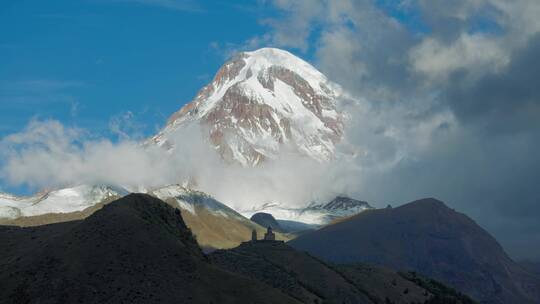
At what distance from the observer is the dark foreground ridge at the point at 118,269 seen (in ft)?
517

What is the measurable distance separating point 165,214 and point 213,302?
39.8m

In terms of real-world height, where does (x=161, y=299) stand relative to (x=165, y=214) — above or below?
below

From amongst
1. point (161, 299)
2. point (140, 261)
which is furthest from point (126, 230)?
point (161, 299)

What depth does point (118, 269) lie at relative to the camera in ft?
541

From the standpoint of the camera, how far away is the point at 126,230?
6954 inches

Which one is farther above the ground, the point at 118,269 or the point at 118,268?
the point at 118,268

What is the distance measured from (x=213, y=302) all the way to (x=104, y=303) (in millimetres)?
19719

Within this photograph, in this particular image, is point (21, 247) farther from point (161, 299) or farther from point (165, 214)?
point (161, 299)

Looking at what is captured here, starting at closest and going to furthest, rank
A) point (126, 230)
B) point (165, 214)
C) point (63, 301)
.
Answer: point (63, 301) → point (126, 230) → point (165, 214)

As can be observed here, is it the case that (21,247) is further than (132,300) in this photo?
Yes

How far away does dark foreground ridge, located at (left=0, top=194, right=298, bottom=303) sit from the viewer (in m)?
158

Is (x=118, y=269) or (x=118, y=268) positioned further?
(x=118, y=268)

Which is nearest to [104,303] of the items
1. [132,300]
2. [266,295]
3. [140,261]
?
[132,300]

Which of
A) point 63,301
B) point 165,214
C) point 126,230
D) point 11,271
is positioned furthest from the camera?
point 165,214
